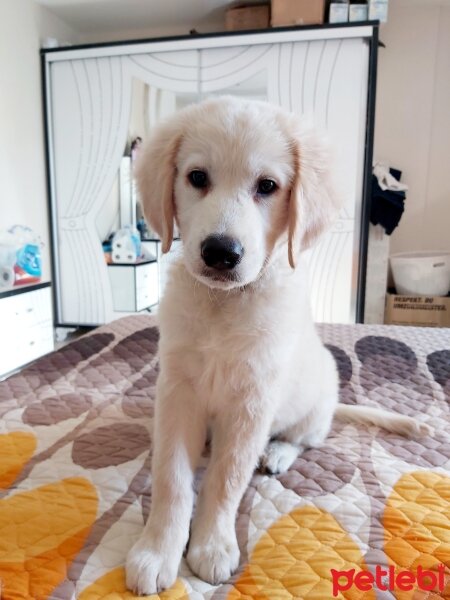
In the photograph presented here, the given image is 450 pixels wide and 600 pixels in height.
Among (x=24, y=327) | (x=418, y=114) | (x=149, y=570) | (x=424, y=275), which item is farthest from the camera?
(x=418, y=114)

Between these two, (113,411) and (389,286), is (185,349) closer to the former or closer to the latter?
(113,411)

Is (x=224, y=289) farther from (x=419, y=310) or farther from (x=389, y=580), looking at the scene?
(x=419, y=310)

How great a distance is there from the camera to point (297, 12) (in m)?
2.91

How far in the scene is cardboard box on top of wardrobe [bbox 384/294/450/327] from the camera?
3322 millimetres

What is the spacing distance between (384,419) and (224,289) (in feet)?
2.03

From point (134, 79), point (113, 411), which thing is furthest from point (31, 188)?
point (113, 411)

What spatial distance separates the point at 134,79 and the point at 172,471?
10.0 ft

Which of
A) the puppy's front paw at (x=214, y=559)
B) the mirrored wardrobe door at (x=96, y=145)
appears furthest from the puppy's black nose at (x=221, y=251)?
the mirrored wardrobe door at (x=96, y=145)

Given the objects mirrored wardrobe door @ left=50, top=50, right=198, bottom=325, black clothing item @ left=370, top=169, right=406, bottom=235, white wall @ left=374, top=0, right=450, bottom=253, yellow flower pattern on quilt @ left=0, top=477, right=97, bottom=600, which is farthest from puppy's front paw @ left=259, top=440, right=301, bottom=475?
white wall @ left=374, top=0, right=450, bottom=253

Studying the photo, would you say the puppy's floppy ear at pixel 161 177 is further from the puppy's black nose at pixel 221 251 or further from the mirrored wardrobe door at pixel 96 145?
the mirrored wardrobe door at pixel 96 145

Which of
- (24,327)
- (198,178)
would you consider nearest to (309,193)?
(198,178)

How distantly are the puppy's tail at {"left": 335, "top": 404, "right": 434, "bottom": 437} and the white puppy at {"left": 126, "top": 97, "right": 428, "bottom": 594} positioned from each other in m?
0.36

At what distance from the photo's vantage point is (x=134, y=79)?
3188 mm

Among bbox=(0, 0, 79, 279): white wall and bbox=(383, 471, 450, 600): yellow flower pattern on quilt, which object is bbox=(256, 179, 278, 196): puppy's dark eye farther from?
bbox=(0, 0, 79, 279): white wall
